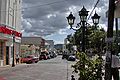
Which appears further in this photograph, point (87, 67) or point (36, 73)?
point (36, 73)

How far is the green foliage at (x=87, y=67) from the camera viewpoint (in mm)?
14219

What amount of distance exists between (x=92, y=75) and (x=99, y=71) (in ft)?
1.10

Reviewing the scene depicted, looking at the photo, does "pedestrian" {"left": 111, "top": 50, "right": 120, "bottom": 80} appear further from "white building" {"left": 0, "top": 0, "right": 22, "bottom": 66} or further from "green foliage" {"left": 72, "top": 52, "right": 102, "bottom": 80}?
"white building" {"left": 0, "top": 0, "right": 22, "bottom": 66}

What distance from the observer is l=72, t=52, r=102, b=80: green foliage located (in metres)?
14.2

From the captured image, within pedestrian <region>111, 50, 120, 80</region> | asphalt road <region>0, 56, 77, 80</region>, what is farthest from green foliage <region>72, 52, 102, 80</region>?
asphalt road <region>0, 56, 77, 80</region>

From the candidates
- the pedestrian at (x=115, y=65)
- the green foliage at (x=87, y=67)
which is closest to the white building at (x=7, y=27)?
the green foliage at (x=87, y=67)

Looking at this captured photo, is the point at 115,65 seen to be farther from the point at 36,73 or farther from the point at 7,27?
the point at 7,27

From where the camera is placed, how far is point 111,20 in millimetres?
11578

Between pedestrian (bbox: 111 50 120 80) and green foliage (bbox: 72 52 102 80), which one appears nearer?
pedestrian (bbox: 111 50 120 80)

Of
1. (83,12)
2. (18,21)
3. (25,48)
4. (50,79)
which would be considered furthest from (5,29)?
(25,48)

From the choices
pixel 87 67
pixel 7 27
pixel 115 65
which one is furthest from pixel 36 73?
pixel 115 65

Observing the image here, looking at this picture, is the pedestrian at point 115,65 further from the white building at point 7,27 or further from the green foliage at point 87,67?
the white building at point 7,27

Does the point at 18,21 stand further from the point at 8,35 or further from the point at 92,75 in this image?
the point at 92,75

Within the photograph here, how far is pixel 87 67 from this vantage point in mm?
14547
